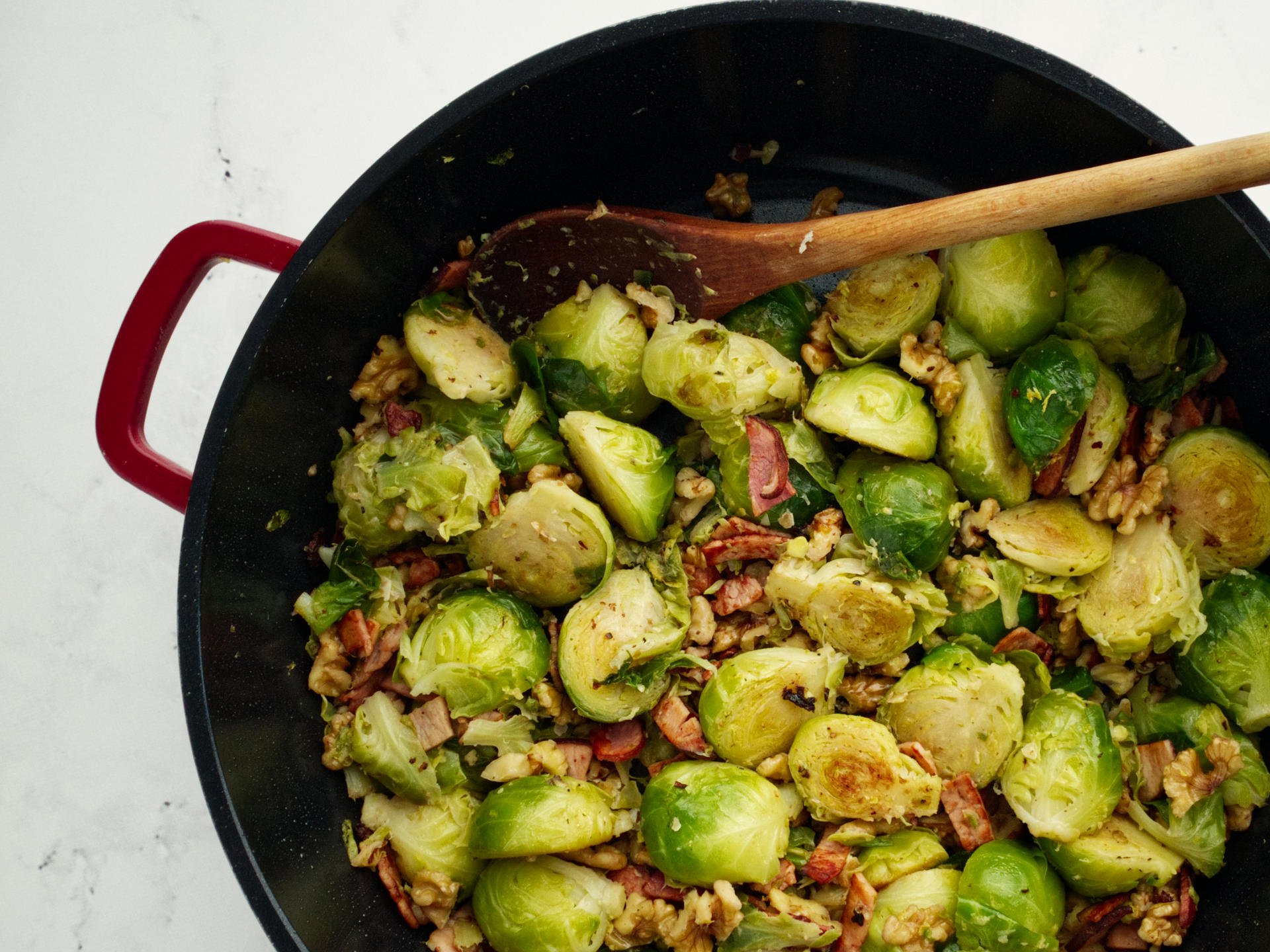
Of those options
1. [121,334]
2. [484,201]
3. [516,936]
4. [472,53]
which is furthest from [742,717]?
[472,53]

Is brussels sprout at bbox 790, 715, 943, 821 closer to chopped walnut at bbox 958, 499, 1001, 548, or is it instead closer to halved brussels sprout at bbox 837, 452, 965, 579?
halved brussels sprout at bbox 837, 452, 965, 579

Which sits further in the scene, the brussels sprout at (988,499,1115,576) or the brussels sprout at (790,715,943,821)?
the brussels sprout at (988,499,1115,576)

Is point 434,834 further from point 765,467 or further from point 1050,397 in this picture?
point 1050,397

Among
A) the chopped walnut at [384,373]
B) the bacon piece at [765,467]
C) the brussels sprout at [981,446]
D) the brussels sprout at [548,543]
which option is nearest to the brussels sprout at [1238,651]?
the brussels sprout at [981,446]

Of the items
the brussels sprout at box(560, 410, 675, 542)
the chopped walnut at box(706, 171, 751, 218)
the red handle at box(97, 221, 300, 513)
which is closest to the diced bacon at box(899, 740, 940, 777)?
the brussels sprout at box(560, 410, 675, 542)

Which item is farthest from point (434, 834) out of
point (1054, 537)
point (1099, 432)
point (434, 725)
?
point (1099, 432)

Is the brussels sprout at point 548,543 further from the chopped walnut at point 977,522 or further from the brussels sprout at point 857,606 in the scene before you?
the chopped walnut at point 977,522
